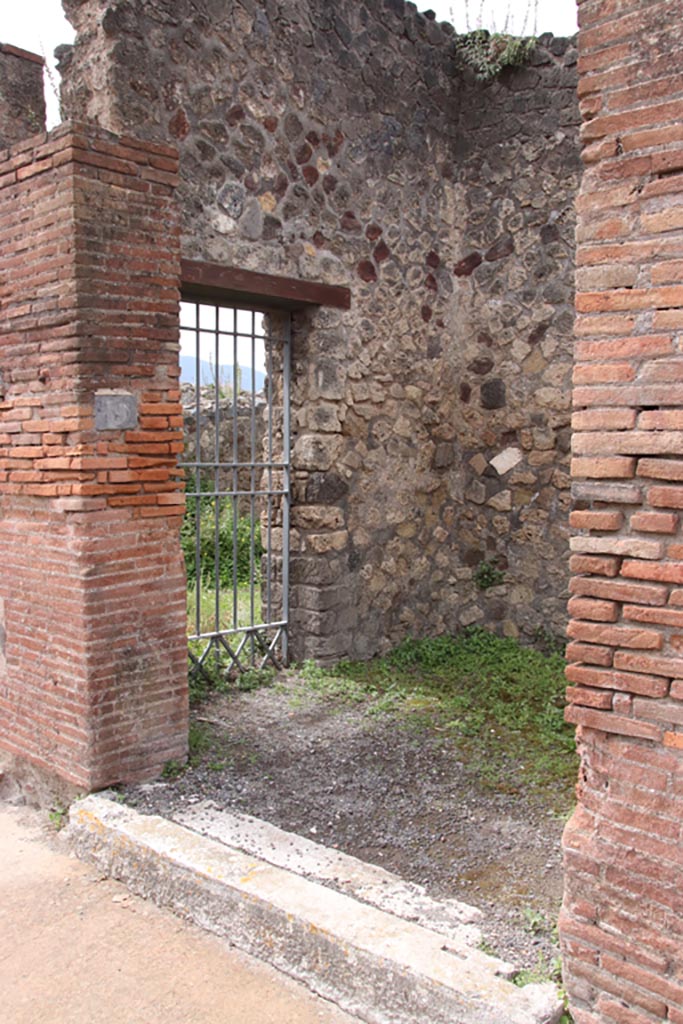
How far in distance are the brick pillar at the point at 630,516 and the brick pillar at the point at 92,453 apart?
7.56 ft

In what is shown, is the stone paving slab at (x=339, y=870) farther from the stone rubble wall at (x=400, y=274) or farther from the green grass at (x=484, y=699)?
the stone rubble wall at (x=400, y=274)

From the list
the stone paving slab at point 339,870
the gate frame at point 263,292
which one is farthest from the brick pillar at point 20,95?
the stone paving slab at point 339,870

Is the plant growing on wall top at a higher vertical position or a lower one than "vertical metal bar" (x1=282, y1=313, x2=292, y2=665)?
higher

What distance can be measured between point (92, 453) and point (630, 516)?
8.15ft

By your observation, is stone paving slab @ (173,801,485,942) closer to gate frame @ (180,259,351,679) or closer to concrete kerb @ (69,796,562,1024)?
concrete kerb @ (69,796,562,1024)

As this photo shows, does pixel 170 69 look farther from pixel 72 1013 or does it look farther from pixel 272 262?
pixel 72 1013

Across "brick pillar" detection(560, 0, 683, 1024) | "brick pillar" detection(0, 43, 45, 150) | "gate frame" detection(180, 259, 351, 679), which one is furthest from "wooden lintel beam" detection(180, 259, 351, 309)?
"brick pillar" detection(560, 0, 683, 1024)

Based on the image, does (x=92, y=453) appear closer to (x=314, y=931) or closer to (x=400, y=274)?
(x=314, y=931)

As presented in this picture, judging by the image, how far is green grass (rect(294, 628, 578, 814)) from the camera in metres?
4.61

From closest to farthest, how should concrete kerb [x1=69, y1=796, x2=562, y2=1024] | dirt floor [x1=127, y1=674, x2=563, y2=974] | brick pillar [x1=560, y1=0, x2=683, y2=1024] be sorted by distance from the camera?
1. brick pillar [x1=560, y1=0, x2=683, y2=1024]
2. concrete kerb [x1=69, y1=796, x2=562, y2=1024]
3. dirt floor [x1=127, y1=674, x2=563, y2=974]

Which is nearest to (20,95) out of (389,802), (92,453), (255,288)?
(255,288)

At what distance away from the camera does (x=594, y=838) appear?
2.53 metres

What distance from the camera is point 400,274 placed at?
6.57 metres

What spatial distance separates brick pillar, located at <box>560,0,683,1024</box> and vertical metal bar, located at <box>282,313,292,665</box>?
3742 millimetres
